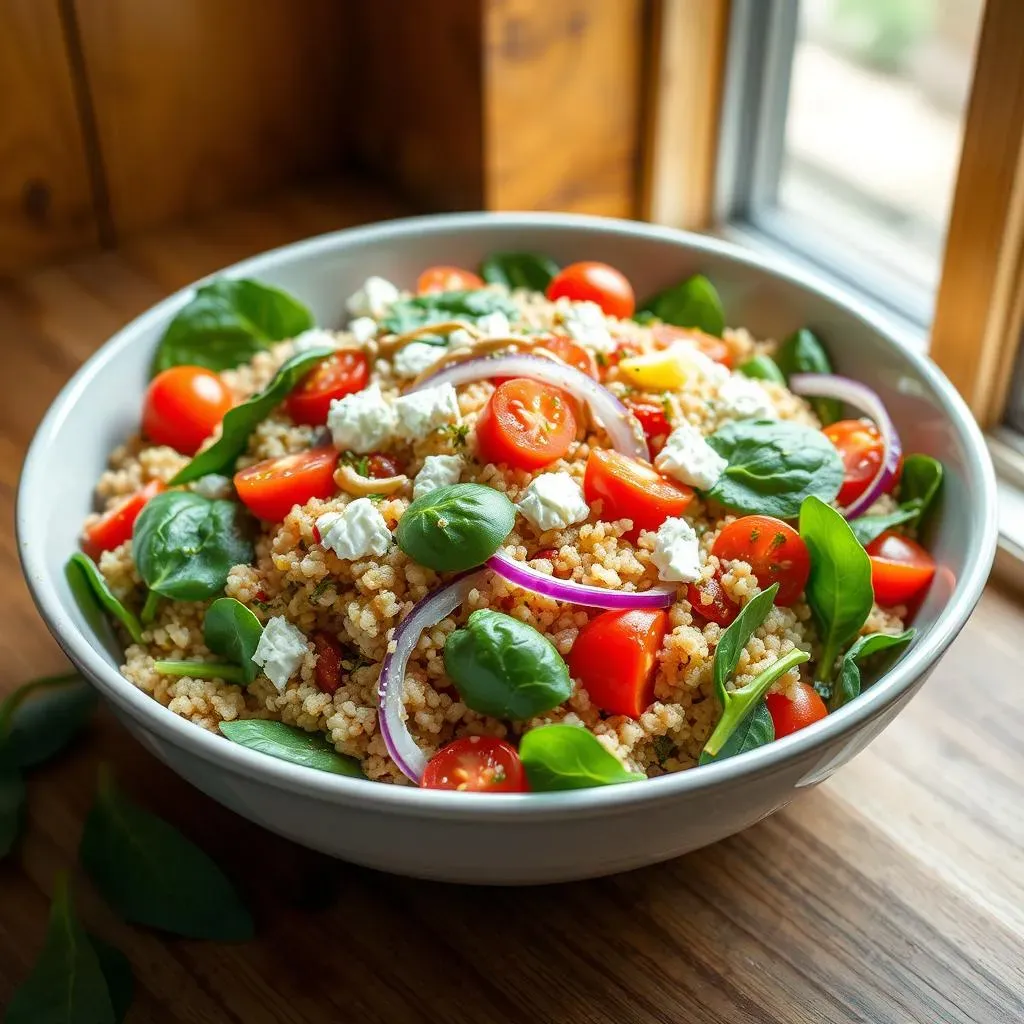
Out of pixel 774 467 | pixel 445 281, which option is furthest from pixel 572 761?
pixel 445 281

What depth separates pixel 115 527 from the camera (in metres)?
1.35

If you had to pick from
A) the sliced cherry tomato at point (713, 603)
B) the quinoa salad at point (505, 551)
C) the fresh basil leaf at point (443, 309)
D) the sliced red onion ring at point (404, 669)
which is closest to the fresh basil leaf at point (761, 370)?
the quinoa salad at point (505, 551)

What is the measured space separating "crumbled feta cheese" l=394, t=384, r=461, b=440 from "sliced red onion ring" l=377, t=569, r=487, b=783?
6.1 inches

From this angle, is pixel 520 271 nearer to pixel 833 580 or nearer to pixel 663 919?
pixel 833 580

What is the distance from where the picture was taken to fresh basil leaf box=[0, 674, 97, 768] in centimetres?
132

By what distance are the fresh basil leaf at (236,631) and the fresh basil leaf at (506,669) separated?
0.62 ft

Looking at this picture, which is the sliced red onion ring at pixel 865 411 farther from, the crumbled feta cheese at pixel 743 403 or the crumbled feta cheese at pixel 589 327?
the crumbled feta cheese at pixel 589 327

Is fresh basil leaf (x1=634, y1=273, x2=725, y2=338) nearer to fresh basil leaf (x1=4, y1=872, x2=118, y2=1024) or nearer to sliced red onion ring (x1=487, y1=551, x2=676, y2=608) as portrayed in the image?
sliced red onion ring (x1=487, y1=551, x2=676, y2=608)

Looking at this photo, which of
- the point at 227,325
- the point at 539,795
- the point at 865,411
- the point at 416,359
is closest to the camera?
the point at 539,795

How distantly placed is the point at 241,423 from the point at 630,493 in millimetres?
410

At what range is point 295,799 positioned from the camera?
1017mm

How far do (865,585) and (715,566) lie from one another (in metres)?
0.13

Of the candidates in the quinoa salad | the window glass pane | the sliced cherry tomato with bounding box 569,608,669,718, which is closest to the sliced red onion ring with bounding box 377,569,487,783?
the quinoa salad

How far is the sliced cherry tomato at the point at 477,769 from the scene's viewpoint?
3.47ft
